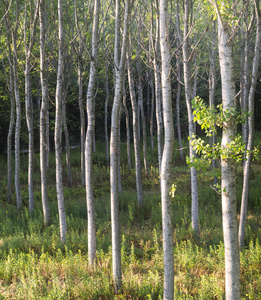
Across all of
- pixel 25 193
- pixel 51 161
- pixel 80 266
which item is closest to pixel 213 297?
pixel 80 266

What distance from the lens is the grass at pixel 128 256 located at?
4.86m

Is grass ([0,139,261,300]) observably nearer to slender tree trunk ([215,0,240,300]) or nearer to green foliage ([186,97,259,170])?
slender tree trunk ([215,0,240,300])

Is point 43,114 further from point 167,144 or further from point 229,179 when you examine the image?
point 229,179

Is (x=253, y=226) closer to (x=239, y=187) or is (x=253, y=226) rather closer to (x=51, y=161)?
(x=239, y=187)

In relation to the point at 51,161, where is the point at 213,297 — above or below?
below

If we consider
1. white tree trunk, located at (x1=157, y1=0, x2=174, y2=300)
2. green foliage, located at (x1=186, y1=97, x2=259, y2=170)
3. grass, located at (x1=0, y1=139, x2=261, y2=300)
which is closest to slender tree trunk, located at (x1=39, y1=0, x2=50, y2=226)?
grass, located at (x1=0, y1=139, x2=261, y2=300)

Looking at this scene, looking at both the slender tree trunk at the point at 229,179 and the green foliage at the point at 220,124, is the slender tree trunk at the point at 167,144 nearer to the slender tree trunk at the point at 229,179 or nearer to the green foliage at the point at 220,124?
the green foliage at the point at 220,124

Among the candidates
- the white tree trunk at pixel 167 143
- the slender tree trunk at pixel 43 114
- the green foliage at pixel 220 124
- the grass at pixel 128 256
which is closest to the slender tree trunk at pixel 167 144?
the white tree trunk at pixel 167 143

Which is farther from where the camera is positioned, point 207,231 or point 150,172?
point 150,172

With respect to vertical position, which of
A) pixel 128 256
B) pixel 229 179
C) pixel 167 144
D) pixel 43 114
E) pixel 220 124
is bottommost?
pixel 128 256

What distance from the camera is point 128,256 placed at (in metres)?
6.21

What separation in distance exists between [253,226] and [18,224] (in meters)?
6.66

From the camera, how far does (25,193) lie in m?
12.7

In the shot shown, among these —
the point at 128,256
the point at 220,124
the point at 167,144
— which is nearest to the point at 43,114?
the point at 128,256
